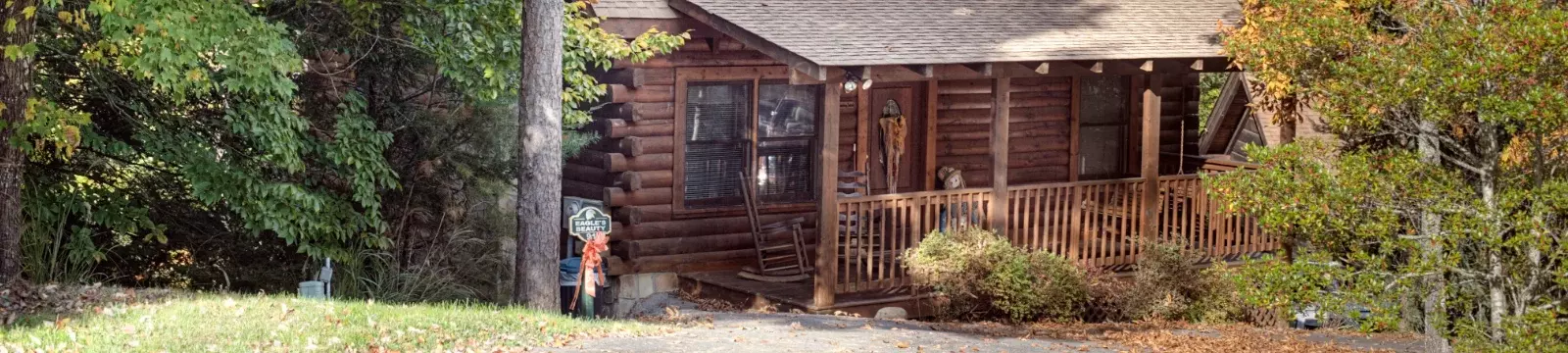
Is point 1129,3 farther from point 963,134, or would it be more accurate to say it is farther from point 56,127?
point 56,127

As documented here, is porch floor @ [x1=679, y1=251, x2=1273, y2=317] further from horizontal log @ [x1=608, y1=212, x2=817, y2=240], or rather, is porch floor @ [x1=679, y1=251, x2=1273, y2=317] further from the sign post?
the sign post

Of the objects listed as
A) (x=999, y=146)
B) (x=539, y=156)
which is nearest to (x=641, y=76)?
(x=999, y=146)

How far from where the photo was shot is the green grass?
914 cm

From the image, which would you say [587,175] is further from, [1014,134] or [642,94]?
[1014,134]

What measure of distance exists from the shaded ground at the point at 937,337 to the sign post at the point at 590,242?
65 centimetres

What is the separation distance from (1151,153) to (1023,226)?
152 cm

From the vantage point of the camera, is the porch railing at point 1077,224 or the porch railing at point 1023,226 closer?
the porch railing at point 1023,226

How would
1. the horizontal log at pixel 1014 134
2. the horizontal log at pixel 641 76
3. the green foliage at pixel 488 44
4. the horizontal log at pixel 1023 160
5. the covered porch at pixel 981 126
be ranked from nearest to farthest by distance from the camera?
1. the green foliage at pixel 488 44
2. the covered porch at pixel 981 126
3. the horizontal log at pixel 641 76
4. the horizontal log at pixel 1014 134
5. the horizontal log at pixel 1023 160

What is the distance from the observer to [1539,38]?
26.9 ft

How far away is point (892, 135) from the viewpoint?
1747 cm

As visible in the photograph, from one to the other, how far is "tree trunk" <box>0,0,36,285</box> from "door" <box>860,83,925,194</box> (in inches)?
338

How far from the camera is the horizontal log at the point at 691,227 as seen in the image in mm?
15930

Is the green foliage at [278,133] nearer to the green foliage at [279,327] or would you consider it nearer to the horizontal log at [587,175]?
the horizontal log at [587,175]

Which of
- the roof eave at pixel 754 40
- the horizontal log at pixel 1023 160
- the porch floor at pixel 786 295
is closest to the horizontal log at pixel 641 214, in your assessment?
the porch floor at pixel 786 295
